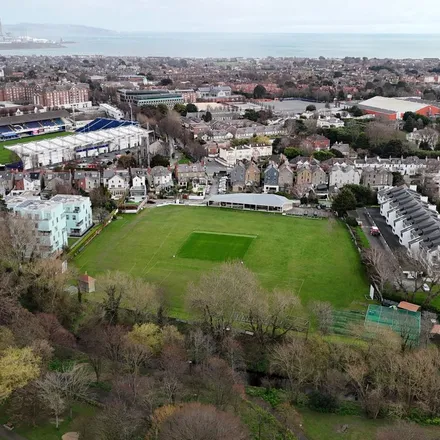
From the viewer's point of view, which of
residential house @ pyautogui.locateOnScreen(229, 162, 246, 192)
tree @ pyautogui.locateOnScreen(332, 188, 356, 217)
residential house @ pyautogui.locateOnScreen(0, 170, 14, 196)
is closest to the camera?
tree @ pyautogui.locateOnScreen(332, 188, 356, 217)

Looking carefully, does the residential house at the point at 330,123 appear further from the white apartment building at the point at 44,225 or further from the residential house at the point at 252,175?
the white apartment building at the point at 44,225

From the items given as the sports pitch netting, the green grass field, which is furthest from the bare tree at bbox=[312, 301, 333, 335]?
the green grass field

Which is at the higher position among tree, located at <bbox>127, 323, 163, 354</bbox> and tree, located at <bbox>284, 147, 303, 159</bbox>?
tree, located at <bbox>127, 323, 163, 354</bbox>

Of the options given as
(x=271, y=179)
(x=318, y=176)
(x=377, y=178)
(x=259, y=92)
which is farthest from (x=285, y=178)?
(x=259, y=92)

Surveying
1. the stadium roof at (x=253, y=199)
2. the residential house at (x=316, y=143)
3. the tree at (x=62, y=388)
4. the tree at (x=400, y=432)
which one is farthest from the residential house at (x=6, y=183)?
the tree at (x=400, y=432)

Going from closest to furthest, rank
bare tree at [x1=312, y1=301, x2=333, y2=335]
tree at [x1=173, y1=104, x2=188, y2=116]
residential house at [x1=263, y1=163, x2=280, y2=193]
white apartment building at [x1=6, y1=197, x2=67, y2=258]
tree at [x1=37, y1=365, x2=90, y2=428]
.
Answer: tree at [x1=37, y1=365, x2=90, y2=428], bare tree at [x1=312, y1=301, x2=333, y2=335], white apartment building at [x1=6, y1=197, x2=67, y2=258], residential house at [x1=263, y1=163, x2=280, y2=193], tree at [x1=173, y1=104, x2=188, y2=116]

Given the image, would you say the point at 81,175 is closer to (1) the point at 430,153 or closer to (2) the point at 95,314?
(2) the point at 95,314

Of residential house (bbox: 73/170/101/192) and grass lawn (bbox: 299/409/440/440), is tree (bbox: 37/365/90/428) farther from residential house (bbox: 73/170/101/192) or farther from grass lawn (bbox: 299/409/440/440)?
residential house (bbox: 73/170/101/192)
